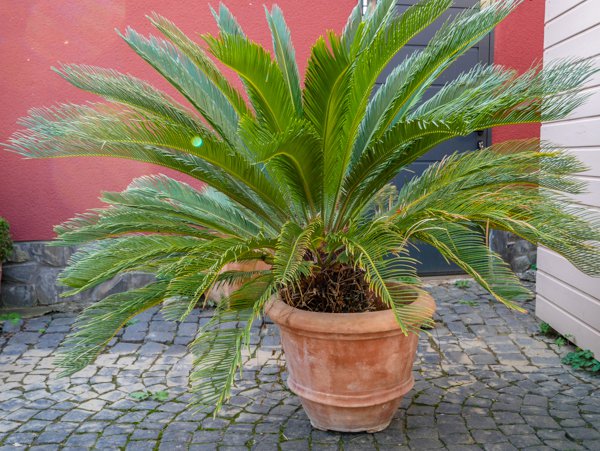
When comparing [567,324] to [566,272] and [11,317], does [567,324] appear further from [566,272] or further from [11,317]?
[11,317]

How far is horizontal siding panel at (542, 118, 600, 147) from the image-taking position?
383 cm

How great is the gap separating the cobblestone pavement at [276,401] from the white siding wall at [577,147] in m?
0.26

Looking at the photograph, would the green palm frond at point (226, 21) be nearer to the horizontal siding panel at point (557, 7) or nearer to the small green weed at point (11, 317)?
the horizontal siding panel at point (557, 7)

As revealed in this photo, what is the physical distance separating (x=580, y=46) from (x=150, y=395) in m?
3.63

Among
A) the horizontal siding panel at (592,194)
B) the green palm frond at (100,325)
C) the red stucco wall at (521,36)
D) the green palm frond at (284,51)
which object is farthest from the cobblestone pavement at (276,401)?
the red stucco wall at (521,36)

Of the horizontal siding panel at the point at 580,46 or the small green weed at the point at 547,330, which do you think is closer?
the horizontal siding panel at the point at 580,46

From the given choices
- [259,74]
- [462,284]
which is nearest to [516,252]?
[462,284]

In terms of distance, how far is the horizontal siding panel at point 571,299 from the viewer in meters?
3.85

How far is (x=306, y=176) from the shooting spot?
267 centimetres

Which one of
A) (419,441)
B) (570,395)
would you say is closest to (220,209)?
(419,441)

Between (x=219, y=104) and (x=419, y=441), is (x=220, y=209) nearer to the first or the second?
(x=219, y=104)

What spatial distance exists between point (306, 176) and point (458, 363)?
2034mm

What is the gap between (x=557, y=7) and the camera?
4.25 meters

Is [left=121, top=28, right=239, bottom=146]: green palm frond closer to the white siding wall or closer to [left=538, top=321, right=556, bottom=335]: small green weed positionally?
the white siding wall
